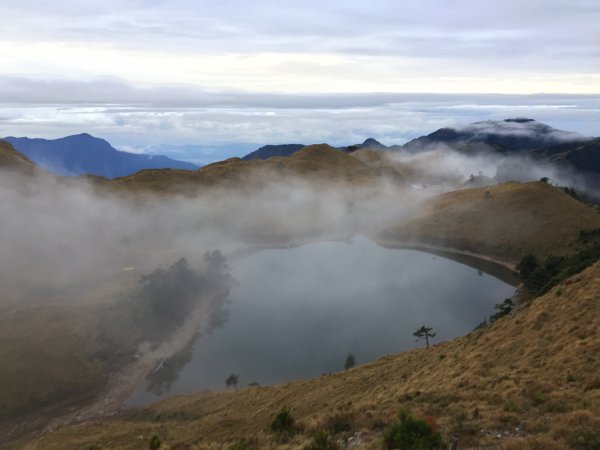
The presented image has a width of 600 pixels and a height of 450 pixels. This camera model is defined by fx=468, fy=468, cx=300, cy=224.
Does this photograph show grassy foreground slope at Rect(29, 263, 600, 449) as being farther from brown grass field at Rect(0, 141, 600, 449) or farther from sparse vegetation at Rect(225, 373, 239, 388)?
sparse vegetation at Rect(225, 373, 239, 388)

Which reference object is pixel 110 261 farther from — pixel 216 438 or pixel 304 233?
pixel 216 438

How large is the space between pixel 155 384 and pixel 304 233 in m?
81.6

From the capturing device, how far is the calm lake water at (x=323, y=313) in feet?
205

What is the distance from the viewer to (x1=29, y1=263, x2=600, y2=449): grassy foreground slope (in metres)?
18.2

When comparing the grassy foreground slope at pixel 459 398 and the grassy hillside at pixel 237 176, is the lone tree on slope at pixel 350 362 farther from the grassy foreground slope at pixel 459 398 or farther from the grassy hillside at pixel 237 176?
the grassy hillside at pixel 237 176

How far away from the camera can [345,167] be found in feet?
656

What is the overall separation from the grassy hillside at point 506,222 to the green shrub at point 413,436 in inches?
3620

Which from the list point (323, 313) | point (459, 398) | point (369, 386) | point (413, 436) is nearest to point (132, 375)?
point (323, 313)

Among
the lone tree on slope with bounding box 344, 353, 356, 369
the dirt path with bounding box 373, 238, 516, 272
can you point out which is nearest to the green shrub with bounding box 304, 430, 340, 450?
the lone tree on slope with bounding box 344, 353, 356, 369

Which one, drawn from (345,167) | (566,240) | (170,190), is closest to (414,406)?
(566,240)

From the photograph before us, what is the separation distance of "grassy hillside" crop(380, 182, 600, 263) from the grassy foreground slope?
71.9 metres

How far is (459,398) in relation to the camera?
22.2 metres

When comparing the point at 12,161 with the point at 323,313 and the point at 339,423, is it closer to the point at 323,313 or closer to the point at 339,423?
the point at 323,313

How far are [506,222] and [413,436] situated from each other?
356ft
